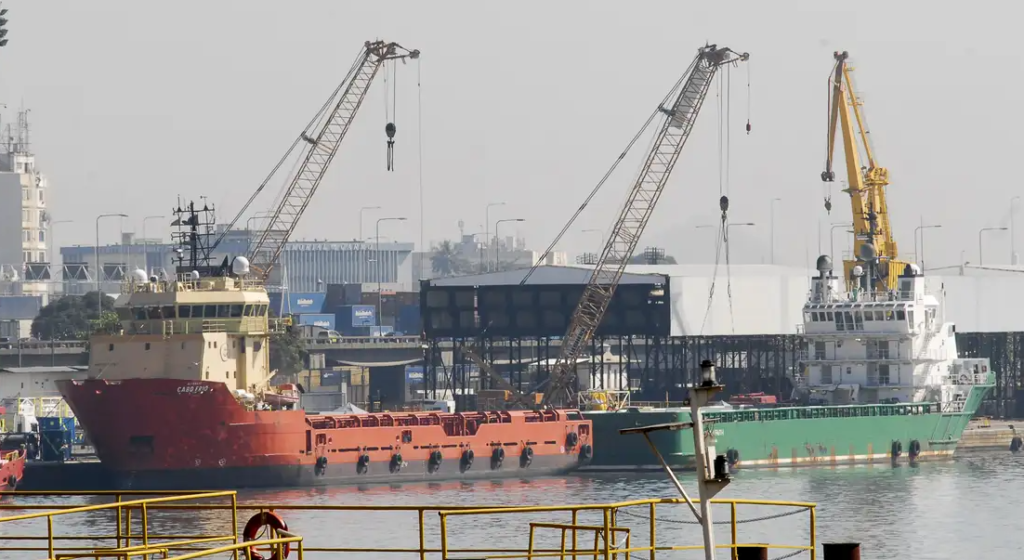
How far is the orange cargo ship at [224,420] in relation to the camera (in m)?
67.5

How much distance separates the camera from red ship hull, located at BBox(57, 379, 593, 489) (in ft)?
221

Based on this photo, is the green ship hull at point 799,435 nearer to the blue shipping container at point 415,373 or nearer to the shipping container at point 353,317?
the blue shipping container at point 415,373

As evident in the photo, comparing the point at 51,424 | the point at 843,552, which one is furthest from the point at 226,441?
the point at 843,552

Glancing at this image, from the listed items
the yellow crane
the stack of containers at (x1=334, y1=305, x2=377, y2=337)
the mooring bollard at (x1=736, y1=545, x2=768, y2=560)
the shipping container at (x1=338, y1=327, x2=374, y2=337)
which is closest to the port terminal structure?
the yellow crane

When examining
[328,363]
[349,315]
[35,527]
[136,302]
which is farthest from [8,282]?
[35,527]

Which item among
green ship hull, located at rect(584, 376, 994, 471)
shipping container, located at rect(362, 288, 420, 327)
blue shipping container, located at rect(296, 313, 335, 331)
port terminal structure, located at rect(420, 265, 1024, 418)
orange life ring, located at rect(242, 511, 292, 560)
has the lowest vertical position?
green ship hull, located at rect(584, 376, 994, 471)

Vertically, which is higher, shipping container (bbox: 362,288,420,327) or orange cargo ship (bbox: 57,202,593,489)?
shipping container (bbox: 362,288,420,327)

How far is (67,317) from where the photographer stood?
147250mm

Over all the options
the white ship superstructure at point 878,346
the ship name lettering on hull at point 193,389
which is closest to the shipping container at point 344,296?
the white ship superstructure at point 878,346

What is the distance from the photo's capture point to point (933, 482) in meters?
72.5

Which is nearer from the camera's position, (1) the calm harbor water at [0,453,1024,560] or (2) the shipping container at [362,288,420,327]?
(1) the calm harbor water at [0,453,1024,560]

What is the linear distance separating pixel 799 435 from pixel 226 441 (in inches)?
993

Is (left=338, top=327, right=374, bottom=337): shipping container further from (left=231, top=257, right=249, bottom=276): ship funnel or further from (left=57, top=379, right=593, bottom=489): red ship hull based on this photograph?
(left=231, top=257, right=249, bottom=276): ship funnel

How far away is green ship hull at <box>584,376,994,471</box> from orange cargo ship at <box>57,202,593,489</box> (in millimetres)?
3386
